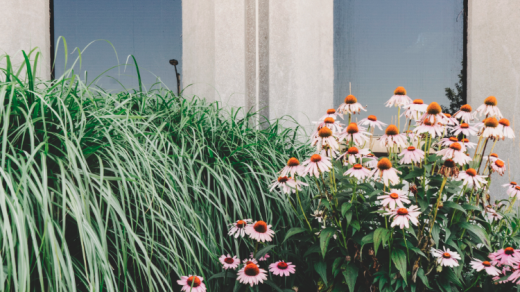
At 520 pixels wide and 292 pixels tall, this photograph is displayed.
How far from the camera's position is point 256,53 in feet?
8.66

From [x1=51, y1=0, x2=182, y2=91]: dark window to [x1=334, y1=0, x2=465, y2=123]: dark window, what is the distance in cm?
155

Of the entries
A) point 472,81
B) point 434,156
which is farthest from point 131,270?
point 472,81

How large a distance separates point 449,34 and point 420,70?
0.39m

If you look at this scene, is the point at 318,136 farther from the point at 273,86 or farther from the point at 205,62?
the point at 205,62

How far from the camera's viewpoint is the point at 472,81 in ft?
8.55

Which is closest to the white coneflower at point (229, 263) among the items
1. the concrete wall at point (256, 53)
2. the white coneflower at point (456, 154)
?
the white coneflower at point (456, 154)

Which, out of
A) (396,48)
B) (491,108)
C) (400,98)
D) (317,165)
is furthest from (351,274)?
(396,48)

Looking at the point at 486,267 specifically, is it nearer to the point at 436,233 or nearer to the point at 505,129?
the point at 436,233

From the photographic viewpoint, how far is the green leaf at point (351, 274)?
1073 millimetres

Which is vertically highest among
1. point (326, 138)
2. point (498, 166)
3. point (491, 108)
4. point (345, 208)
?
point (491, 108)

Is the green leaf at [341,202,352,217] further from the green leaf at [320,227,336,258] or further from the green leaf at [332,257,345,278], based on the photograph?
the green leaf at [332,257,345,278]

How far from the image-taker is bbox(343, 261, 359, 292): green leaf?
1.07m

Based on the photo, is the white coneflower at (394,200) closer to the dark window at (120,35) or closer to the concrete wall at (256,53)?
the concrete wall at (256,53)

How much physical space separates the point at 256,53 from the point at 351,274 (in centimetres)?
198
